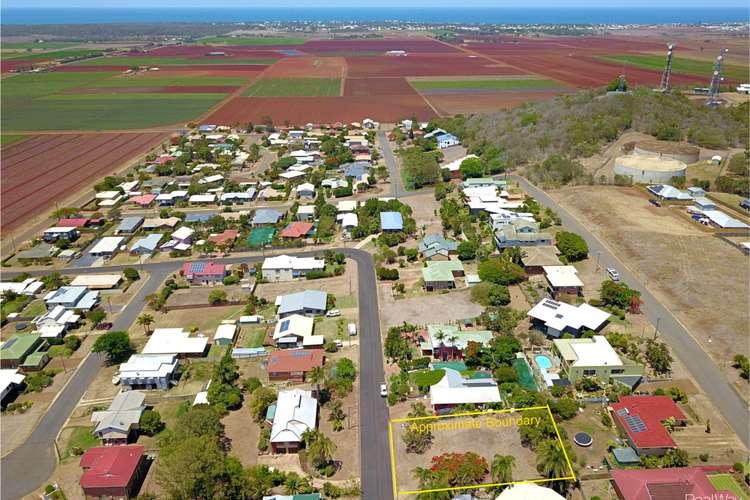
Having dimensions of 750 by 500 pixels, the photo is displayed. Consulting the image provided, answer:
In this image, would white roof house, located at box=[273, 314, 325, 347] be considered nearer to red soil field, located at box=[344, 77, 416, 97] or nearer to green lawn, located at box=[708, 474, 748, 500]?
green lawn, located at box=[708, 474, 748, 500]

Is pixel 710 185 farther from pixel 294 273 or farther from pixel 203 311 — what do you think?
pixel 203 311

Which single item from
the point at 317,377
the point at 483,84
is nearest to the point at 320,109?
the point at 483,84

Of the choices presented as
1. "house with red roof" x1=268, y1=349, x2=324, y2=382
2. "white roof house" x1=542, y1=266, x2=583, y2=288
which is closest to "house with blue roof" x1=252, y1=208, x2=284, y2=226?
"house with red roof" x1=268, y1=349, x2=324, y2=382

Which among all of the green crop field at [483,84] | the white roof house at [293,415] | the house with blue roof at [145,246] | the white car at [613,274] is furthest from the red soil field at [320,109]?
the white roof house at [293,415]

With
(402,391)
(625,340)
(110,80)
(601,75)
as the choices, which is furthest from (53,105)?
(601,75)

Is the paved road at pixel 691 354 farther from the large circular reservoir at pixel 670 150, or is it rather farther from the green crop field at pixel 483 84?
the green crop field at pixel 483 84

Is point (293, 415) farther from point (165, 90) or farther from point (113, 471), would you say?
point (165, 90)
